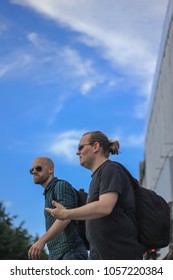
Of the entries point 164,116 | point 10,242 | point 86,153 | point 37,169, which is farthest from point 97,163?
point 164,116

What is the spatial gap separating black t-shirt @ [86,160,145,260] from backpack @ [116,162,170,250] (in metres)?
0.05

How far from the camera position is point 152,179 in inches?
2397

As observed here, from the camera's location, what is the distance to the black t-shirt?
4289 millimetres

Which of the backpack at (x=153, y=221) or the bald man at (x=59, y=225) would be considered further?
the bald man at (x=59, y=225)

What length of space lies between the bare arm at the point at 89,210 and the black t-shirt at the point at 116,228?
0.09 m

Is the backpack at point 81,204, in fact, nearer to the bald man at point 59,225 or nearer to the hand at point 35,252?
the bald man at point 59,225

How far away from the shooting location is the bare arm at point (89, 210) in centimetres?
403

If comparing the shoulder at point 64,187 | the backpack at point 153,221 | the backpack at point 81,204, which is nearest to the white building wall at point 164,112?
the backpack at point 81,204

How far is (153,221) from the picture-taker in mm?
4363

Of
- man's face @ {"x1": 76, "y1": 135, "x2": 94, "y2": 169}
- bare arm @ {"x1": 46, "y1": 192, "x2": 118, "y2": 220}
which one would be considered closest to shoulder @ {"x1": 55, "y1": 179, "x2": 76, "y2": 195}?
man's face @ {"x1": 76, "y1": 135, "x2": 94, "y2": 169}

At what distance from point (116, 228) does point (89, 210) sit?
12.2 inches

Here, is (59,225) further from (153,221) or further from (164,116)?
(164,116)
